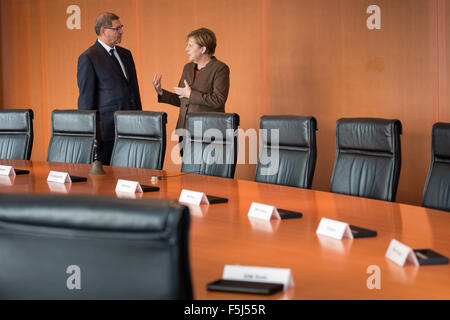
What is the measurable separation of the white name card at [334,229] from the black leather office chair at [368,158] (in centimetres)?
130

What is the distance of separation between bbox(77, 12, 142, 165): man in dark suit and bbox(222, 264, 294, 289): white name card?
4154 millimetres

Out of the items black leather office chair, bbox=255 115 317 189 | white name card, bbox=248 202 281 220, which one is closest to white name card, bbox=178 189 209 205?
white name card, bbox=248 202 281 220

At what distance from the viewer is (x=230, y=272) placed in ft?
5.76

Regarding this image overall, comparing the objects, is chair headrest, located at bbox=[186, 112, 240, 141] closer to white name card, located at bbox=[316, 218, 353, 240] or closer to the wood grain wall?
white name card, located at bbox=[316, 218, 353, 240]

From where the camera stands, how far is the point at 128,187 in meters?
3.46

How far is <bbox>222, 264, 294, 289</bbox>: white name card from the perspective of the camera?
66.7 inches

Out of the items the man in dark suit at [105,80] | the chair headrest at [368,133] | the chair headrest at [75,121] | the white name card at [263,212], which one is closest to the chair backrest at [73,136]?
the chair headrest at [75,121]

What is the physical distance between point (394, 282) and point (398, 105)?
501cm

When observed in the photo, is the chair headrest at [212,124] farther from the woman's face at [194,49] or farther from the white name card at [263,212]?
the white name card at [263,212]

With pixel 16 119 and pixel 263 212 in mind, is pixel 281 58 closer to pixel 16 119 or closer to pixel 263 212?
pixel 16 119

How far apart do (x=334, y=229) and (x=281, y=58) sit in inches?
209

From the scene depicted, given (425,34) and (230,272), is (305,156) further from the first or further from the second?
(425,34)

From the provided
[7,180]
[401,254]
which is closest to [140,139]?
[7,180]

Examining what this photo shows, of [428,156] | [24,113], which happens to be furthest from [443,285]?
[428,156]
